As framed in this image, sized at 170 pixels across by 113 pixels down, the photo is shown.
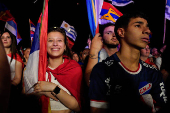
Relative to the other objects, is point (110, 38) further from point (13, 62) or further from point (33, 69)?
point (13, 62)

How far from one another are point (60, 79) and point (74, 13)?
53.4 ft

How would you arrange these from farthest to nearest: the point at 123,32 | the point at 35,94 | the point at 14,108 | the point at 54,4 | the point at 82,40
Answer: the point at 82,40, the point at 54,4, the point at 14,108, the point at 35,94, the point at 123,32

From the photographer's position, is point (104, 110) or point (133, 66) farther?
point (133, 66)

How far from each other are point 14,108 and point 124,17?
2.39m

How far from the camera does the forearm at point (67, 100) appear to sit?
6.61 ft

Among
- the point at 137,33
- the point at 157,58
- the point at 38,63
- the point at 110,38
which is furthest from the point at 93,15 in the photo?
the point at 157,58

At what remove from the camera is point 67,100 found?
81.7 inches

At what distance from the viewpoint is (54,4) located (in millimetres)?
16047

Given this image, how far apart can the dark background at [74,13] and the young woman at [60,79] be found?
11.1 metres

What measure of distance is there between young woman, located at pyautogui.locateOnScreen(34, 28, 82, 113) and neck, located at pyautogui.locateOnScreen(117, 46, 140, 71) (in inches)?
39.6

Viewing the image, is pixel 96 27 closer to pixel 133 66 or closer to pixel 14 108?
pixel 133 66

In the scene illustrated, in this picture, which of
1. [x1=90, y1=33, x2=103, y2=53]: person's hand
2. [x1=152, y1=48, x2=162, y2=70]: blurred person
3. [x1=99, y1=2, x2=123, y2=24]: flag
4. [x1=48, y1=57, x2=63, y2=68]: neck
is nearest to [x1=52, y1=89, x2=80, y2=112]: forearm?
[x1=48, y1=57, x2=63, y2=68]: neck

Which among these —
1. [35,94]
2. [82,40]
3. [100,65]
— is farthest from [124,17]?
[82,40]

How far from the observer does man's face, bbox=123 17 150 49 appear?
166 cm
